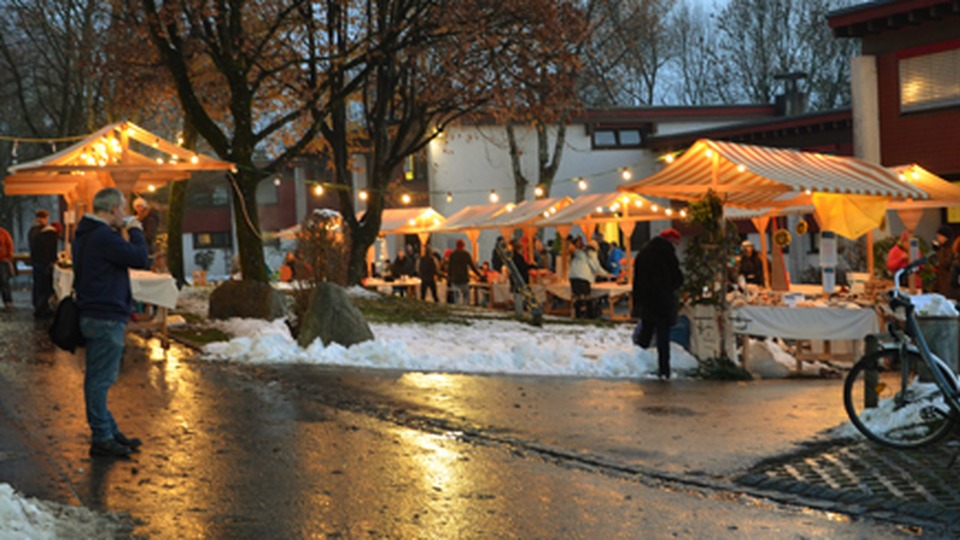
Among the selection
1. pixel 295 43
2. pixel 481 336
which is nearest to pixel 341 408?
pixel 481 336

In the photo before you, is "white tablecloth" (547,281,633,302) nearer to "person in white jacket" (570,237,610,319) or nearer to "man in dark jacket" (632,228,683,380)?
"person in white jacket" (570,237,610,319)

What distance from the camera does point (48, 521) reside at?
6730 mm

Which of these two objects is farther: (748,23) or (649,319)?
(748,23)

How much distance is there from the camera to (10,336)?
18.3 meters

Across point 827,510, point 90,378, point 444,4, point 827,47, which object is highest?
point 827,47

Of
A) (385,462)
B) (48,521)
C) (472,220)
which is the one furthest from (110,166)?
(472,220)

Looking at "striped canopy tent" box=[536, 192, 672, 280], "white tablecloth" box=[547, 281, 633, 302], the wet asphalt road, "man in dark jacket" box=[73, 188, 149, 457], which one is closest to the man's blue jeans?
"man in dark jacket" box=[73, 188, 149, 457]

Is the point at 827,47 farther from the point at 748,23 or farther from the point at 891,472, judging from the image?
the point at 891,472

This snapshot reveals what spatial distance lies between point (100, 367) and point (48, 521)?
245cm

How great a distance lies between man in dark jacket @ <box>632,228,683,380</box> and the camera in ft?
49.0

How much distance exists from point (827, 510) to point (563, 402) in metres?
4.76

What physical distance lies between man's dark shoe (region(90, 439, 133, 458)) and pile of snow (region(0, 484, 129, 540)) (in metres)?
1.61

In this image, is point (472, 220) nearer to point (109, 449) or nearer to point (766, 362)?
point (766, 362)

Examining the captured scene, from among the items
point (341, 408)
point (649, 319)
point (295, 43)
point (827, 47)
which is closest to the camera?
point (341, 408)
